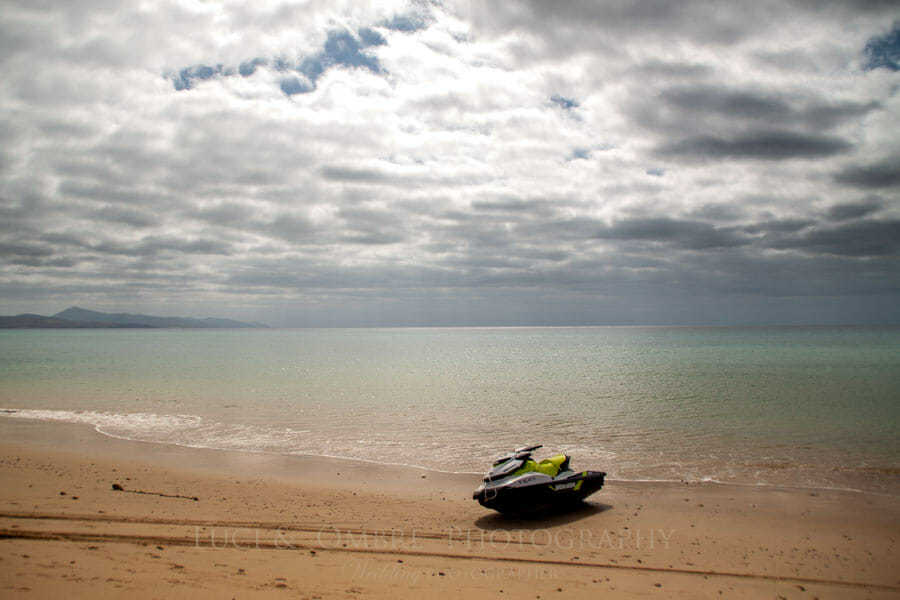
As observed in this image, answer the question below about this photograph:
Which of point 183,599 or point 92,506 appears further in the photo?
point 92,506

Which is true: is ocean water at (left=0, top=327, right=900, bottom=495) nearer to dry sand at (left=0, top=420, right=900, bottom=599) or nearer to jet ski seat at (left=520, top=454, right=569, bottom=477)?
dry sand at (left=0, top=420, right=900, bottom=599)

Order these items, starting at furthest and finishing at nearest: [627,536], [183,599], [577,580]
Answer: [627,536]
[577,580]
[183,599]

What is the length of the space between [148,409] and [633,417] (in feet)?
87.1

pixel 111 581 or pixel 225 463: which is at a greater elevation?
pixel 111 581

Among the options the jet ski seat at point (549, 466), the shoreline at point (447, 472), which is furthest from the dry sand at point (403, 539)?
the jet ski seat at point (549, 466)

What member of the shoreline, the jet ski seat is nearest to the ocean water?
the shoreline

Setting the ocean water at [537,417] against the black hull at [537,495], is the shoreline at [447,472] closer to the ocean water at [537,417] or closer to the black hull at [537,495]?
the ocean water at [537,417]

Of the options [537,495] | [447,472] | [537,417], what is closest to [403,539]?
[537,495]

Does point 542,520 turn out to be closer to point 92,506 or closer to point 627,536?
point 627,536

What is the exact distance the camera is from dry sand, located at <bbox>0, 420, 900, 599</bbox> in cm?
777

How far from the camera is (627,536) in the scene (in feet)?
35.9

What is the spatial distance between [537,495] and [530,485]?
310mm

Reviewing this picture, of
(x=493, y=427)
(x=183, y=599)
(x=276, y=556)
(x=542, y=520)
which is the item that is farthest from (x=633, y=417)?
(x=183, y=599)

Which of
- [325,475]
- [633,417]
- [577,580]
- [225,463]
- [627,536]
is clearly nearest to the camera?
[577,580]
